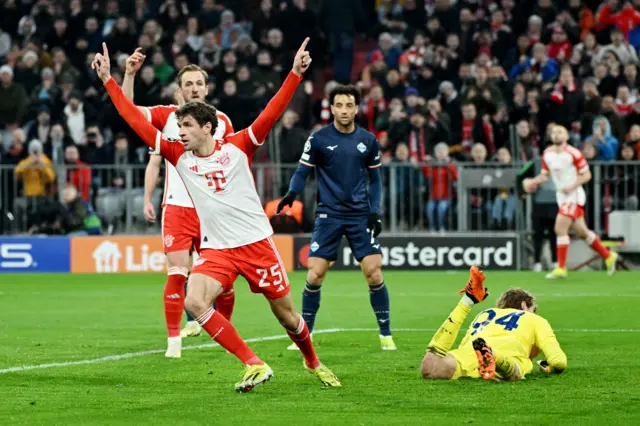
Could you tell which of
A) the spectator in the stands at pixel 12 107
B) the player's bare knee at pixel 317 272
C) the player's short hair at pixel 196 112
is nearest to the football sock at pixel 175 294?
the player's bare knee at pixel 317 272

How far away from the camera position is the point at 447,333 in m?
9.23

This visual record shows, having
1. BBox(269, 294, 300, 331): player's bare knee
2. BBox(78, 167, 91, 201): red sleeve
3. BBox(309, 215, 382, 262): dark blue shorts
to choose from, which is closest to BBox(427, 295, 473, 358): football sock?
BBox(269, 294, 300, 331): player's bare knee

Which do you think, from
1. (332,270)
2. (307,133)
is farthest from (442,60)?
(332,270)

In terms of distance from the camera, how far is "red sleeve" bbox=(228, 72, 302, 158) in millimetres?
9195

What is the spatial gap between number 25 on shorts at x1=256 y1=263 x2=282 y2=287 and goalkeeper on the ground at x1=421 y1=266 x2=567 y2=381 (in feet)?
3.88

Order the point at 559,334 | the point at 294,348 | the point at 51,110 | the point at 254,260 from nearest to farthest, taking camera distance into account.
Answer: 1. the point at 254,260
2. the point at 294,348
3. the point at 559,334
4. the point at 51,110

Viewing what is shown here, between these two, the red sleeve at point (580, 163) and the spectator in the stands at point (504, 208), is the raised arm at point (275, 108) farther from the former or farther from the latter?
the spectator in the stands at point (504, 208)

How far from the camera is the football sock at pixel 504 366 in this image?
9.16m

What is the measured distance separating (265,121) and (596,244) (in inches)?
496

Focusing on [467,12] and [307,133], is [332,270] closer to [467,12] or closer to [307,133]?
[307,133]

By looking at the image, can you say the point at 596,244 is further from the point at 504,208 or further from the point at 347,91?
the point at 347,91

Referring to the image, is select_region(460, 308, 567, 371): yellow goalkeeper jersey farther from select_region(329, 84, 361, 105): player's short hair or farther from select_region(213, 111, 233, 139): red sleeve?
select_region(329, 84, 361, 105): player's short hair

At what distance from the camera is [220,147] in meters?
9.30

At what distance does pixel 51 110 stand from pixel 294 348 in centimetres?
1517
